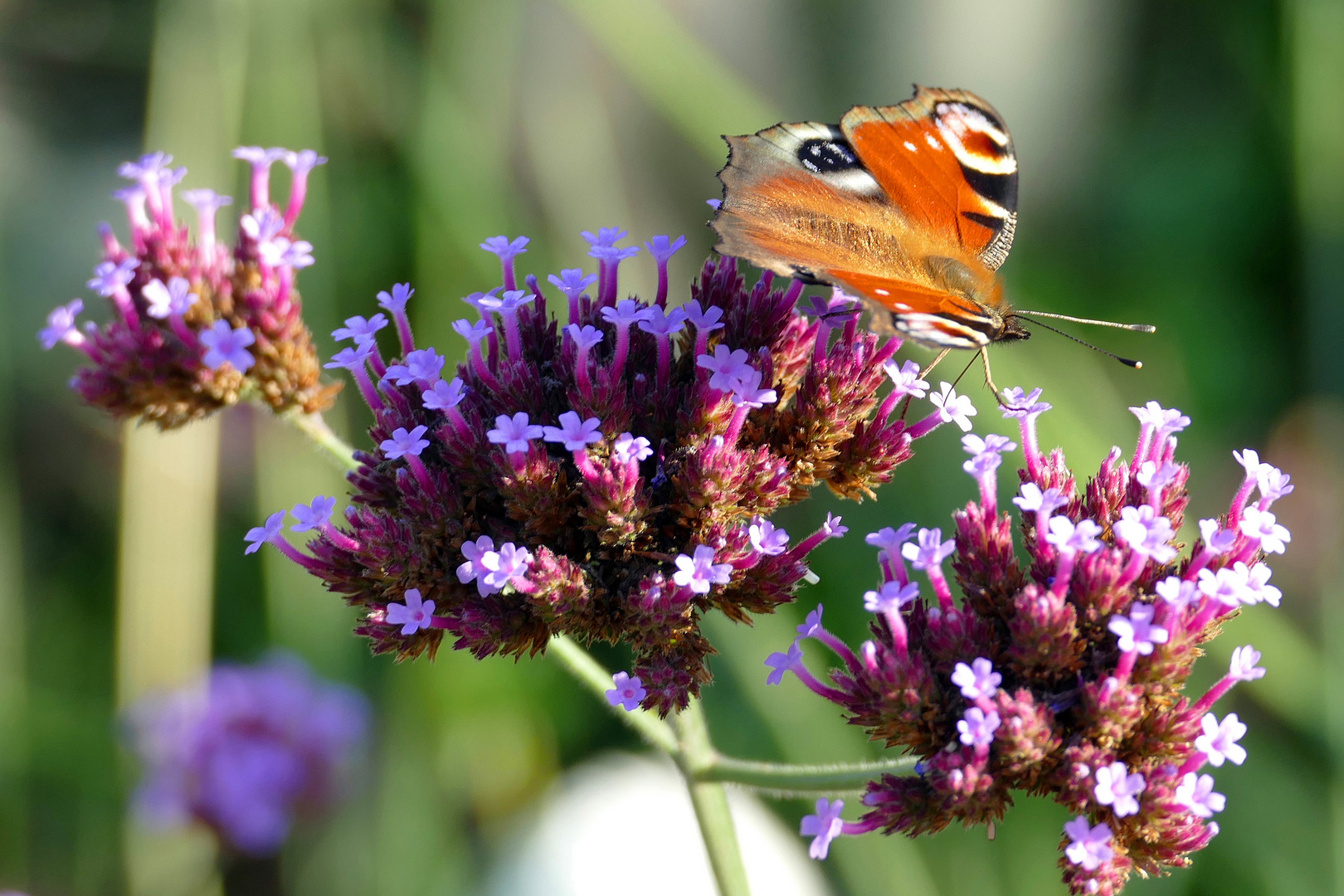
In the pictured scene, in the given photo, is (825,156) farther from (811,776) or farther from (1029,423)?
(811,776)

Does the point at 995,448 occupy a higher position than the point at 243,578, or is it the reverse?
the point at 995,448

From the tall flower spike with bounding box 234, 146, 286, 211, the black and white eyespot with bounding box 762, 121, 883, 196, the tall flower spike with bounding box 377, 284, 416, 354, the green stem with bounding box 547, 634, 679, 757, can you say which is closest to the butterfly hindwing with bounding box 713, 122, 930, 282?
the black and white eyespot with bounding box 762, 121, 883, 196

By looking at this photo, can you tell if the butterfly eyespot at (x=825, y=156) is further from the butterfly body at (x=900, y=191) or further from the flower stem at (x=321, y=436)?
the flower stem at (x=321, y=436)

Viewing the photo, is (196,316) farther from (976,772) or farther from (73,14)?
(73,14)

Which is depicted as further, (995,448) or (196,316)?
(196,316)

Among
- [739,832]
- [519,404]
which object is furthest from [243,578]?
[519,404]

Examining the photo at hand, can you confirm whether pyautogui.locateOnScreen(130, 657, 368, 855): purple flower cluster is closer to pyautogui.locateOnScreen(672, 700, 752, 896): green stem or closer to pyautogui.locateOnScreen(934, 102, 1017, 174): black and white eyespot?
pyautogui.locateOnScreen(672, 700, 752, 896): green stem

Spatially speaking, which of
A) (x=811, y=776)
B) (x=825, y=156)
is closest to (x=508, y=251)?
(x=825, y=156)
